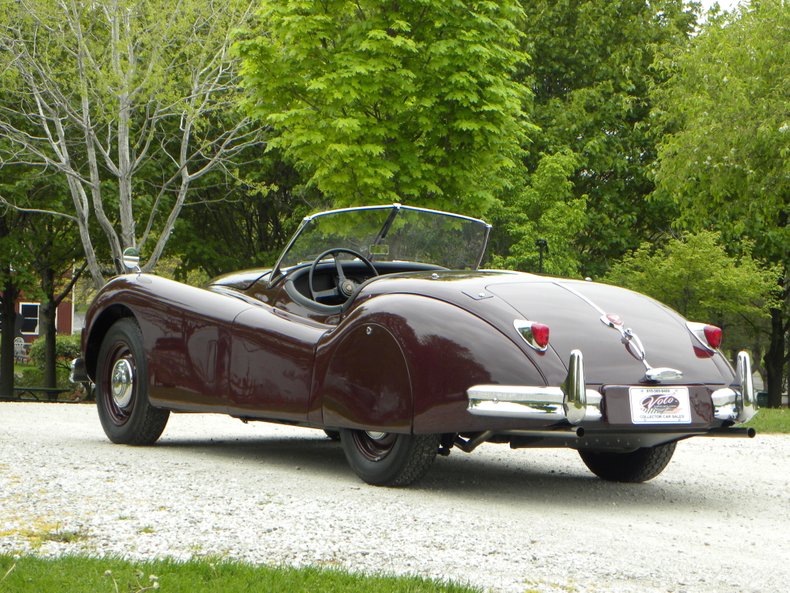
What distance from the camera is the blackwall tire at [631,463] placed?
272 inches

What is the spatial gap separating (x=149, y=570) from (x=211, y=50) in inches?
758

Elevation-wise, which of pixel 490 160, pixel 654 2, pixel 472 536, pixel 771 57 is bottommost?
pixel 472 536

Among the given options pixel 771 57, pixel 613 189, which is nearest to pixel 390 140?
pixel 771 57

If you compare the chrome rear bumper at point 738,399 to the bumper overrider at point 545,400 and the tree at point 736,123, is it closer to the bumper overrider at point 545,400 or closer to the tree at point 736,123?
the bumper overrider at point 545,400

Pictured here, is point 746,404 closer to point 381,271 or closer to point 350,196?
point 381,271

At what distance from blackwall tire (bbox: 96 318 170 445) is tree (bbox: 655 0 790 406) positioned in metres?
14.8

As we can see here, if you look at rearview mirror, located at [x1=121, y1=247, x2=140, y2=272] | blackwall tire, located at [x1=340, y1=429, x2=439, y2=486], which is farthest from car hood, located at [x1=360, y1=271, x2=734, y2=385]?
rearview mirror, located at [x1=121, y1=247, x2=140, y2=272]

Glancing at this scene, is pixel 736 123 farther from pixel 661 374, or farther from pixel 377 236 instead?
pixel 661 374

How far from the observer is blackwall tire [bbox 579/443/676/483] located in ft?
22.7

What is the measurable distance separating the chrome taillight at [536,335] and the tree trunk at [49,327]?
2584cm

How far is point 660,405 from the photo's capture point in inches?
222

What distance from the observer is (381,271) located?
24.8 feet

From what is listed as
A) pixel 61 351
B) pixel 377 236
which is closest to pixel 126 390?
pixel 377 236

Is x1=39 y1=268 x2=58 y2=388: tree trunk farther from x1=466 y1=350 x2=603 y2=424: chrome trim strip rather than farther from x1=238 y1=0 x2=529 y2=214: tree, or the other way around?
x1=466 y1=350 x2=603 y2=424: chrome trim strip
